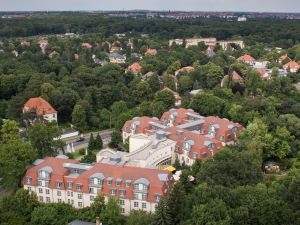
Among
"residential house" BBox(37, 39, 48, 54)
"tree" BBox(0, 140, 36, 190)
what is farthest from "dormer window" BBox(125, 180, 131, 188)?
"residential house" BBox(37, 39, 48, 54)

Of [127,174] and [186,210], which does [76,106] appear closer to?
[127,174]

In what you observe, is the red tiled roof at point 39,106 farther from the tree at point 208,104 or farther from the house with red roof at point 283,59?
the house with red roof at point 283,59

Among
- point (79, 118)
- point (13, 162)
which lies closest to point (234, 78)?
point (79, 118)

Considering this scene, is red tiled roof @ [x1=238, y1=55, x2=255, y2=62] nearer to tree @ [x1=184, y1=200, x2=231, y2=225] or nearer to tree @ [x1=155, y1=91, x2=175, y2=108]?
tree @ [x1=155, y1=91, x2=175, y2=108]

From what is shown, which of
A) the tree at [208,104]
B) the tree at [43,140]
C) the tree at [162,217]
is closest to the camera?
the tree at [162,217]

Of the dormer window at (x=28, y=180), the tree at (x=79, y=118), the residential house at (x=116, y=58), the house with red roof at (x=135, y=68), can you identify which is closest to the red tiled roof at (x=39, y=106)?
the tree at (x=79, y=118)

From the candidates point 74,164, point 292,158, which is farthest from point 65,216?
point 292,158

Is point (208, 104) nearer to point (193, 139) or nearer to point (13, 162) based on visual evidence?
point (193, 139)
